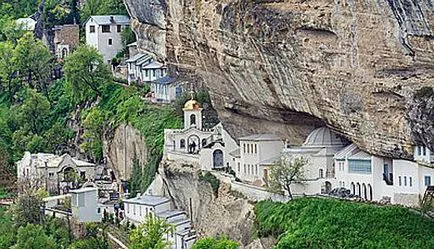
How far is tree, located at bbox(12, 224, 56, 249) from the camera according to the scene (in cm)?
6550

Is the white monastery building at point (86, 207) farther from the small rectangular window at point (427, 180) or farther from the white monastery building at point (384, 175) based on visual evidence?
the small rectangular window at point (427, 180)

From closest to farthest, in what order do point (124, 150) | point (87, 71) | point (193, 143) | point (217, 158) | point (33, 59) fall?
1. point (217, 158)
2. point (193, 143)
3. point (124, 150)
4. point (87, 71)
5. point (33, 59)

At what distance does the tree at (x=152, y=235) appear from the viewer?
59531mm

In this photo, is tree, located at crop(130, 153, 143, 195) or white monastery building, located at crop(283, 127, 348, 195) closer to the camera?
white monastery building, located at crop(283, 127, 348, 195)

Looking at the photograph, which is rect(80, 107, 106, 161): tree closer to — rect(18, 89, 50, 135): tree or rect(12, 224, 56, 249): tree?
rect(18, 89, 50, 135): tree

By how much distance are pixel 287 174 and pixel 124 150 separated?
21.3 meters

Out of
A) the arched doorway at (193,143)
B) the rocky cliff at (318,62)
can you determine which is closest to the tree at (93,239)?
the arched doorway at (193,143)

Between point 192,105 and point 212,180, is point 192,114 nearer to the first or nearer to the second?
point 192,105

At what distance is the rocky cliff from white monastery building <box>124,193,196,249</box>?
402 cm

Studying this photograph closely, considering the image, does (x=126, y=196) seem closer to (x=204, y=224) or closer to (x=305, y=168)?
(x=204, y=224)


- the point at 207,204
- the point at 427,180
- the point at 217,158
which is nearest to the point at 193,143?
the point at 217,158

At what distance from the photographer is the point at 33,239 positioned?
65.8 metres

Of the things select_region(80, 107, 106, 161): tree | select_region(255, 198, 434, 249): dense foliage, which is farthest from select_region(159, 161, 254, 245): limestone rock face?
select_region(80, 107, 106, 161): tree

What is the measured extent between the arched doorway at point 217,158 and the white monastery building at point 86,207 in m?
8.15
